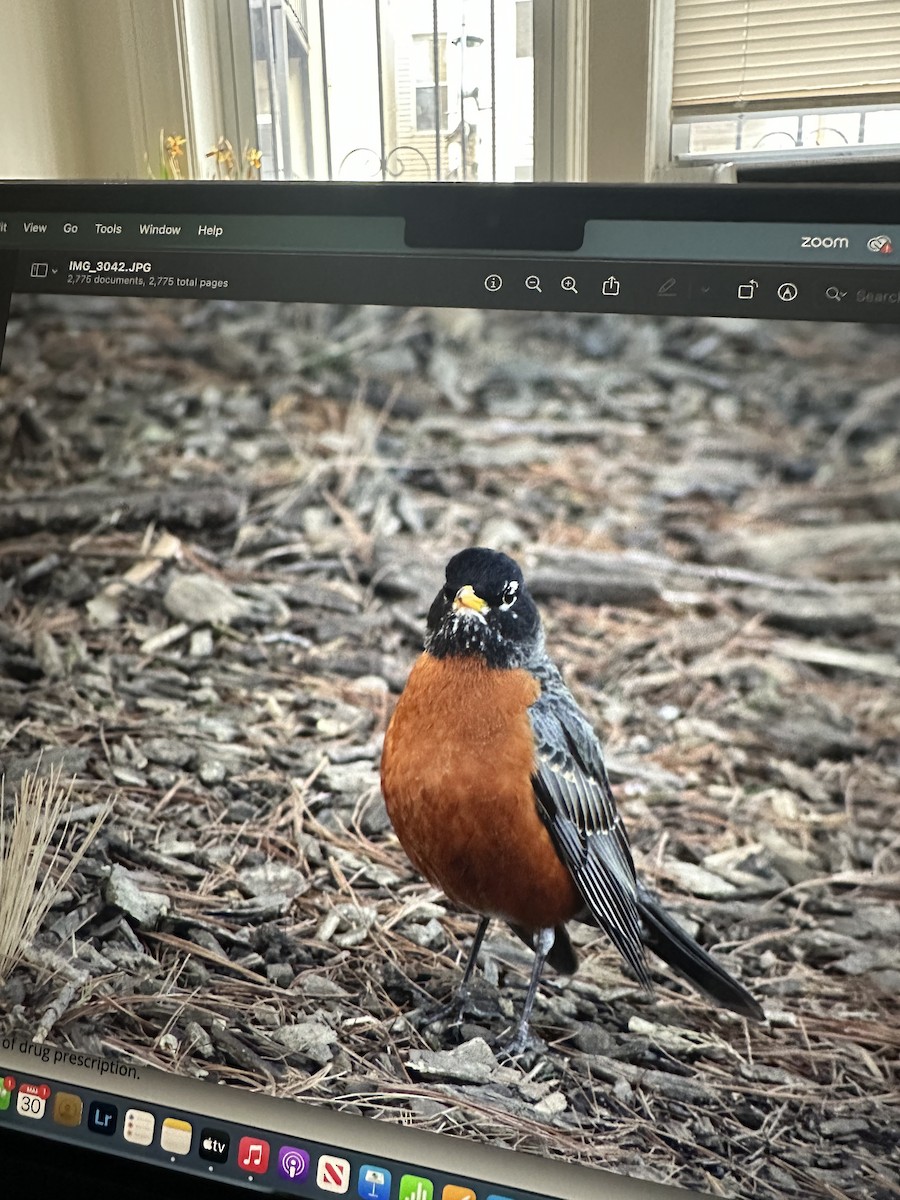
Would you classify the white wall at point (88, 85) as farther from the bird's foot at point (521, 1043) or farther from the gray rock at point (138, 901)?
the bird's foot at point (521, 1043)

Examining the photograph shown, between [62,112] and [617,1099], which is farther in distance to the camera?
[62,112]

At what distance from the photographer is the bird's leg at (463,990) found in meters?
0.46

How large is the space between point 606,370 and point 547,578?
0.10m

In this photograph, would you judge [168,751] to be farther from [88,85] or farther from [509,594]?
[88,85]

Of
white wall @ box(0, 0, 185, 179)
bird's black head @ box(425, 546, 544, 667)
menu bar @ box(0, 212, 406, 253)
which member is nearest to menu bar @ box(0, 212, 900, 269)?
menu bar @ box(0, 212, 406, 253)

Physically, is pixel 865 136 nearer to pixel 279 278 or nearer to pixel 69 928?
pixel 279 278

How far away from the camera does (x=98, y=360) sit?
1.65ft

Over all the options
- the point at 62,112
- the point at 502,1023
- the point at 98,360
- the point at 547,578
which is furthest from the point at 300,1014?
the point at 62,112

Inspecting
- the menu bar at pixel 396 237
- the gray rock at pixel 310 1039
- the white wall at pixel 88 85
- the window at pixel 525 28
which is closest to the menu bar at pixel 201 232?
the menu bar at pixel 396 237

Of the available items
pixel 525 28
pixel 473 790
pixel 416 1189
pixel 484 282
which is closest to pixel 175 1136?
pixel 416 1189

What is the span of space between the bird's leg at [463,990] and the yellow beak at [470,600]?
0.16 metres

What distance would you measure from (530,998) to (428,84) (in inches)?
93.6

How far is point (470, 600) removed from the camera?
1.51ft

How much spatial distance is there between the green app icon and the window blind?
2.34 meters
